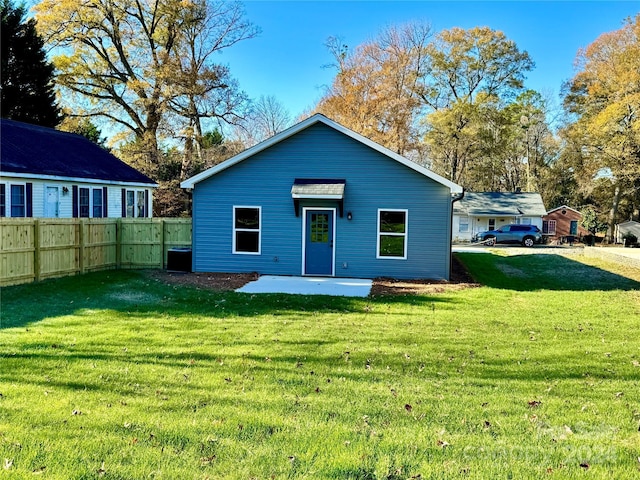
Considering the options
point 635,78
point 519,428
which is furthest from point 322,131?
point 635,78

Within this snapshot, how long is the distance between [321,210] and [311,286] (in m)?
2.79

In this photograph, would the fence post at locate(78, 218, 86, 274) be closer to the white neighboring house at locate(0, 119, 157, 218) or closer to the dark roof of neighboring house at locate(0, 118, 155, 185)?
the white neighboring house at locate(0, 119, 157, 218)

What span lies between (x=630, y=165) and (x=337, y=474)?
130 feet

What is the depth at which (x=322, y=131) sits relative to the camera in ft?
47.1

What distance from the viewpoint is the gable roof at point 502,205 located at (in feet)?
126

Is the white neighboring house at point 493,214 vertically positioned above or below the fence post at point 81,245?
above

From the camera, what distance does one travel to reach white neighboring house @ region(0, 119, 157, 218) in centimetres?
1516

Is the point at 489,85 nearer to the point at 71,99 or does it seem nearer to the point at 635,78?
the point at 635,78

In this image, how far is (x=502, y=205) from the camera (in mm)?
39406

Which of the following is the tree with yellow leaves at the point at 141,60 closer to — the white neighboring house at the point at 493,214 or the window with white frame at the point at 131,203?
the window with white frame at the point at 131,203

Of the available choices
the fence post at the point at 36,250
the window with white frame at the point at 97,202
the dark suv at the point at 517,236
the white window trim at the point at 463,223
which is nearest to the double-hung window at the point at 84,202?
the window with white frame at the point at 97,202

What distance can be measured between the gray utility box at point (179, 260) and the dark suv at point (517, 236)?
25.2 meters

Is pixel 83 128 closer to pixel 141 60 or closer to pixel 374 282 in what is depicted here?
pixel 141 60

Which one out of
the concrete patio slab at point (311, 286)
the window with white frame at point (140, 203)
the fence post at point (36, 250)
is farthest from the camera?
the window with white frame at point (140, 203)
